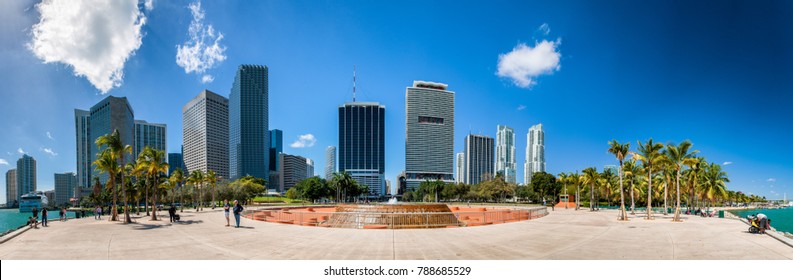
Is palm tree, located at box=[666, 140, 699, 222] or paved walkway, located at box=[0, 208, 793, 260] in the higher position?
palm tree, located at box=[666, 140, 699, 222]

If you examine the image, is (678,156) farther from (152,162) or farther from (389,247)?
(152,162)

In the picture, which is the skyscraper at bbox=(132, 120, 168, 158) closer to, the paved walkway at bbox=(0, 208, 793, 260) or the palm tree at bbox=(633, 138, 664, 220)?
the paved walkway at bbox=(0, 208, 793, 260)

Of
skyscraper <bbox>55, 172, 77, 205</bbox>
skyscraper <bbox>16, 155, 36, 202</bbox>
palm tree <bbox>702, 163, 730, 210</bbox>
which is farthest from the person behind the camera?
skyscraper <bbox>55, 172, 77, 205</bbox>

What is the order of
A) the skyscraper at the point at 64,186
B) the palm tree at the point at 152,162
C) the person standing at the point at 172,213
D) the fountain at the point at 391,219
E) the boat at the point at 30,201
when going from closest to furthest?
1. the fountain at the point at 391,219
2. the person standing at the point at 172,213
3. the palm tree at the point at 152,162
4. the boat at the point at 30,201
5. the skyscraper at the point at 64,186

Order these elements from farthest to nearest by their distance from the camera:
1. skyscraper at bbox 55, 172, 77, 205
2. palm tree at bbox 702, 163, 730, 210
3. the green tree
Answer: skyscraper at bbox 55, 172, 77, 205 → the green tree → palm tree at bbox 702, 163, 730, 210

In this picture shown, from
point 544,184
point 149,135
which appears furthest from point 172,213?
point 149,135

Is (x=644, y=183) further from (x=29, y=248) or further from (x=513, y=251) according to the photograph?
(x=29, y=248)

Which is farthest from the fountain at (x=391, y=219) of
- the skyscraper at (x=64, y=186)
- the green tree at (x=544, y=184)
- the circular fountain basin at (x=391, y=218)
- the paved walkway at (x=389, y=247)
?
the skyscraper at (x=64, y=186)

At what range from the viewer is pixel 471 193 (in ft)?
306

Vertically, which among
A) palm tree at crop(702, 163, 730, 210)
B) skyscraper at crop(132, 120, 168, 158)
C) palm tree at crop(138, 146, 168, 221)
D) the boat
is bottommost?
the boat

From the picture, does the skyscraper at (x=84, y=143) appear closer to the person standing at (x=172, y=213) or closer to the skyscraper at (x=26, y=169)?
the skyscraper at (x=26, y=169)

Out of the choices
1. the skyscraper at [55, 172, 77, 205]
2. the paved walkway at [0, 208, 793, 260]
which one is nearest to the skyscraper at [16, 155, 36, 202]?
the paved walkway at [0, 208, 793, 260]

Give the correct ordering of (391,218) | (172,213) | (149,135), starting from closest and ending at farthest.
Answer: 1. (391,218)
2. (172,213)
3. (149,135)
